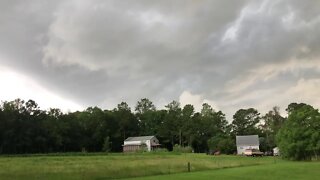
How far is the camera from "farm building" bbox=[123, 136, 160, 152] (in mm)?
125000

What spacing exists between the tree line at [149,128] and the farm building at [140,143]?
208 inches

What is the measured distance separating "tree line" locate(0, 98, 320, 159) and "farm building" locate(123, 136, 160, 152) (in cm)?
528

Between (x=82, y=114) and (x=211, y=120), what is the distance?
135 ft

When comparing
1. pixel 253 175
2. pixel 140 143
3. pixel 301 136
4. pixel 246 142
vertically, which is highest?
pixel 140 143

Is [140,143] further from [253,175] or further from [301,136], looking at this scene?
[253,175]

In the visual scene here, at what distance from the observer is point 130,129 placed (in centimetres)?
14362

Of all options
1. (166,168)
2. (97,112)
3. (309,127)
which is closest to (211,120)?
(97,112)

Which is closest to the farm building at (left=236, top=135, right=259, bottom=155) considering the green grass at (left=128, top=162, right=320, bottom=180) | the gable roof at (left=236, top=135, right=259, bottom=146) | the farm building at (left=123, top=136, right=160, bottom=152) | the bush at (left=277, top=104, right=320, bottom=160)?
the gable roof at (left=236, top=135, right=259, bottom=146)

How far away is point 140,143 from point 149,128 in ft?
63.4

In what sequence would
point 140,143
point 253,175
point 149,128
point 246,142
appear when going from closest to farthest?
point 253,175 → point 246,142 → point 140,143 → point 149,128

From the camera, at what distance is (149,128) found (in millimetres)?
144750

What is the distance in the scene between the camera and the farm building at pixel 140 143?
125000 millimetres

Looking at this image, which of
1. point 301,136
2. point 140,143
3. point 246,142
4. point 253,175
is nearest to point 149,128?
point 140,143

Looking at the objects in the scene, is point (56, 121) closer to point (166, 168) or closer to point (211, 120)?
point (211, 120)
